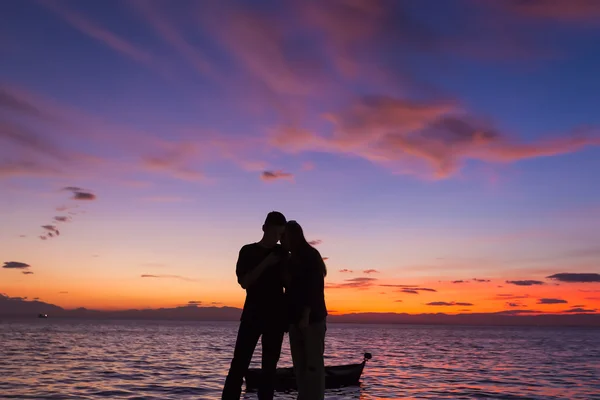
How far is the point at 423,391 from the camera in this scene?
23125 mm

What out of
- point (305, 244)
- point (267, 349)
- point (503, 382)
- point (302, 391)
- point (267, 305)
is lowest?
point (503, 382)

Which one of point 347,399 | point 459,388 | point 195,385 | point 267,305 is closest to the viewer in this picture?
point 267,305

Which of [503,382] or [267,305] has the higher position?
[267,305]

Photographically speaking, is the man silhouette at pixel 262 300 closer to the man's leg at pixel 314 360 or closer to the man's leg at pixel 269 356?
the man's leg at pixel 269 356

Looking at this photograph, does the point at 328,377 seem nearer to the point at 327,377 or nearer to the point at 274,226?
the point at 327,377

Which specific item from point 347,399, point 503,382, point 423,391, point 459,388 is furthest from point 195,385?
point 503,382

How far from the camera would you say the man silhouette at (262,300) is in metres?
7.46

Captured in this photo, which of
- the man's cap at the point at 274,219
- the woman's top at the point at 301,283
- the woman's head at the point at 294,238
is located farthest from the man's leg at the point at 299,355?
the man's cap at the point at 274,219

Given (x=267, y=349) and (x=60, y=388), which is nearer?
(x=267, y=349)

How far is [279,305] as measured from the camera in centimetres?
760

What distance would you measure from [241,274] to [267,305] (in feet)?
1.74

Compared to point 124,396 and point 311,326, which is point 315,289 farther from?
point 124,396

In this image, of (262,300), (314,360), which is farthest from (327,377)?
(262,300)

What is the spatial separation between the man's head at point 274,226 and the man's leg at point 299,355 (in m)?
1.31
